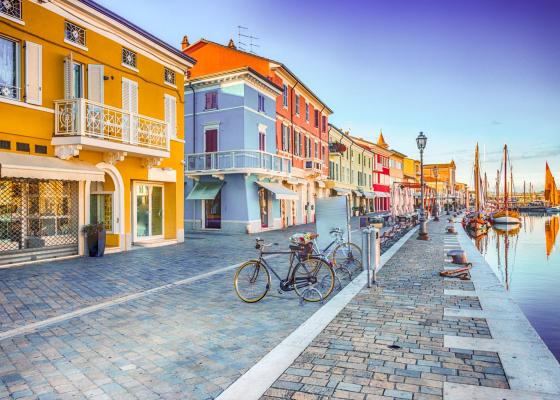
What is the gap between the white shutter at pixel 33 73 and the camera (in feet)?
34.5

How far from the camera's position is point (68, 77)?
11.6 meters

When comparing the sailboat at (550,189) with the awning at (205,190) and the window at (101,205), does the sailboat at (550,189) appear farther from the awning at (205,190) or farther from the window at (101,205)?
the window at (101,205)

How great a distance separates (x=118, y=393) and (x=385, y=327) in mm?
3518

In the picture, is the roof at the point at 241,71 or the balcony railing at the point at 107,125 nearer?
the balcony railing at the point at 107,125

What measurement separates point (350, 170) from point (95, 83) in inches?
1359

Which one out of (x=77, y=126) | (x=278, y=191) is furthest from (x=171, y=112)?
(x=278, y=191)

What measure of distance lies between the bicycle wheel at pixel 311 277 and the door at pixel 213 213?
15.9m

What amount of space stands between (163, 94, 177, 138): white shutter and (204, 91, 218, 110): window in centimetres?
595

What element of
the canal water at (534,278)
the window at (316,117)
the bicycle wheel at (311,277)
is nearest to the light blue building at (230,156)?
the window at (316,117)

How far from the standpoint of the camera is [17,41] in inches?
408

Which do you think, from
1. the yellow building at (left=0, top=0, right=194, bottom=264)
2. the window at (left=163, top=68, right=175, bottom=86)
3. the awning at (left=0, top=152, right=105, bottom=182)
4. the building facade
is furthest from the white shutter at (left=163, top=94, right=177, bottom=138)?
the building facade

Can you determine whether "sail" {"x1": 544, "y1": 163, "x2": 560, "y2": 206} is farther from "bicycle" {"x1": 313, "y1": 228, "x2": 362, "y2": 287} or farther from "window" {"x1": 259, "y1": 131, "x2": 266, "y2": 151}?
"bicycle" {"x1": 313, "y1": 228, "x2": 362, "y2": 287}

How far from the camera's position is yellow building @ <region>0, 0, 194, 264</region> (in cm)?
1038

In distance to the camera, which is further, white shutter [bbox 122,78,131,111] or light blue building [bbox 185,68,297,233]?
light blue building [bbox 185,68,297,233]
